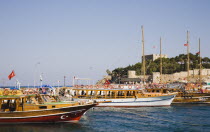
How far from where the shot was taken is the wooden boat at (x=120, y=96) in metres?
45.4

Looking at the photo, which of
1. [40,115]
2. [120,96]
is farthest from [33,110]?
[120,96]

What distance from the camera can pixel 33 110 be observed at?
27578mm

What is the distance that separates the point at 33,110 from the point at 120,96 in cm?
2096

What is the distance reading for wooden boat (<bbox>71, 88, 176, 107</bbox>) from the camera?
45.4 meters

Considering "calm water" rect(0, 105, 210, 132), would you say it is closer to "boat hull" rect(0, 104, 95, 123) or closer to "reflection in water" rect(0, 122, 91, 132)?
"reflection in water" rect(0, 122, 91, 132)

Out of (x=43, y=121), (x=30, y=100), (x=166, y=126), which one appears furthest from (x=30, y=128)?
(x=166, y=126)

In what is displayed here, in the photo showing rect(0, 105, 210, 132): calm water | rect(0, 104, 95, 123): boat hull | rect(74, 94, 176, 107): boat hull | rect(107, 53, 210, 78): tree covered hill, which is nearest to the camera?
rect(0, 105, 210, 132): calm water

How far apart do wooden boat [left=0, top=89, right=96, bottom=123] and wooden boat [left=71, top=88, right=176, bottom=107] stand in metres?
16.7

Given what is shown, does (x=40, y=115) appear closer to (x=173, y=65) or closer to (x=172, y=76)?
(x=172, y=76)

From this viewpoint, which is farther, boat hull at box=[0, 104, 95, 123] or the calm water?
boat hull at box=[0, 104, 95, 123]

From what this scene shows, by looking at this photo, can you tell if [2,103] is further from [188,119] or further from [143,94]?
[143,94]

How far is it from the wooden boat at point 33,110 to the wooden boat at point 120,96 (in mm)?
16651

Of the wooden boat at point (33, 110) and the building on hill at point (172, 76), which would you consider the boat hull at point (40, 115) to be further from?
the building on hill at point (172, 76)

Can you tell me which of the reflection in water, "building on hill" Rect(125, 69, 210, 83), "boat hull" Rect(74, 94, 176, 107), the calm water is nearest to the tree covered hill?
"building on hill" Rect(125, 69, 210, 83)
